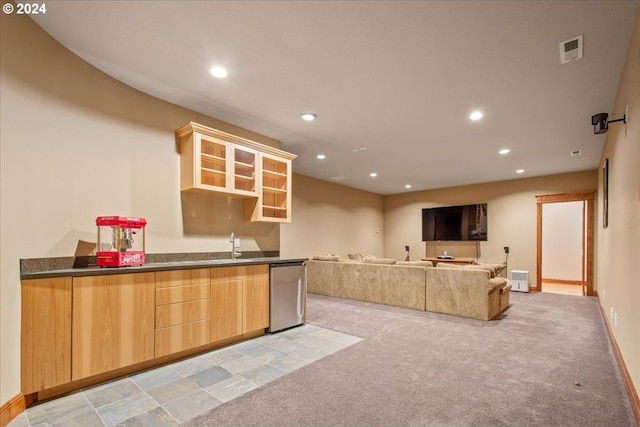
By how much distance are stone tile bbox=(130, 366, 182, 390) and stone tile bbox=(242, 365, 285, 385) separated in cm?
60

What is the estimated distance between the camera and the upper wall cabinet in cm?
351

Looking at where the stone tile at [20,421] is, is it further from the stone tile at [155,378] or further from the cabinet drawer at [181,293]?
the cabinet drawer at [181,293]

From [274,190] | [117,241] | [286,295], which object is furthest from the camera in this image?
[274,190]

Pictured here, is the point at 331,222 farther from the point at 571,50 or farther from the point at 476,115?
the point at 571,50

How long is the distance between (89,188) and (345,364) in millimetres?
2908

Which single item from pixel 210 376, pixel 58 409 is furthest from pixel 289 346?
pixel 58 409

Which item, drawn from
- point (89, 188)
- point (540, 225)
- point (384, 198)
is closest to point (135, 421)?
point (89, 188)

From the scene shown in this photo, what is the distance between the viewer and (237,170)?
4148 millimetres

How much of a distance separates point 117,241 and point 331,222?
6154 mm

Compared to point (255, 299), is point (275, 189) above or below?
above

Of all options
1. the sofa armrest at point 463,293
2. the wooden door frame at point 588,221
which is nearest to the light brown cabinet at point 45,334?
the sofa armrest at point 463,293

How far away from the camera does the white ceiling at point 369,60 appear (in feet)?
7.04

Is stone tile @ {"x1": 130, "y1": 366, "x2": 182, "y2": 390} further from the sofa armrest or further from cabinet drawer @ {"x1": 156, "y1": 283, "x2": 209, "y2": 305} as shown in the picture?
the sofa armrest

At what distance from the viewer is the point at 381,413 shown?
6.94ft
